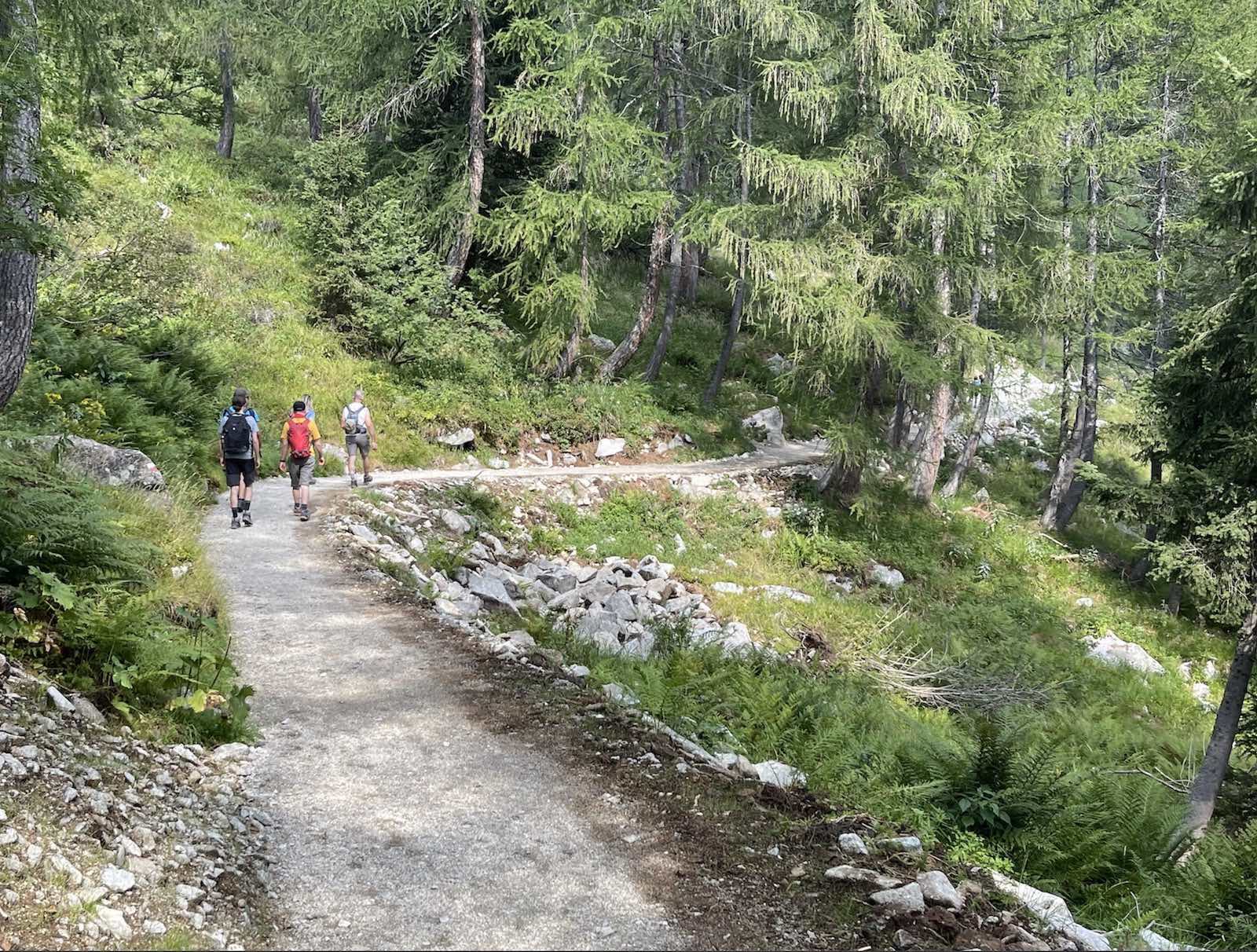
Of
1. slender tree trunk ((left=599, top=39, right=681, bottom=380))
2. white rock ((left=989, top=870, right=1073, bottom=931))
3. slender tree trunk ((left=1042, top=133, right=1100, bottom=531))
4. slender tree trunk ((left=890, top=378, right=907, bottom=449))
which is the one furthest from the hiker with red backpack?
slender tree trunk ((left=1042, top=133, right=1100, bottom=531))

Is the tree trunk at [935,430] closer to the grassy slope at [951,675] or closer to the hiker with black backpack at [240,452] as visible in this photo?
the grassy slope at [951,675]

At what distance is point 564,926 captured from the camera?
3.80 m

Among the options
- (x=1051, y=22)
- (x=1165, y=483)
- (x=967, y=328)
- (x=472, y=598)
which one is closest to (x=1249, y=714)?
(x=1165, y=483)

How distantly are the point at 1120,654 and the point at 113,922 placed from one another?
1727 centimetres

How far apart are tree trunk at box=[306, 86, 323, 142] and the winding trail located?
2414cm

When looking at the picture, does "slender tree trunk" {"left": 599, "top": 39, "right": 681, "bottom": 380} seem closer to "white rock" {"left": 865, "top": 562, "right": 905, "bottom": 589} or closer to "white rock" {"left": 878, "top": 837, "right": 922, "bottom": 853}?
"white rock" {"left": 865, "top": 562, "right": 905, "bottom": 589}

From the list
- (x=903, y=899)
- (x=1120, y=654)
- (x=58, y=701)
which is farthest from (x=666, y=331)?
(x=903, y=899)

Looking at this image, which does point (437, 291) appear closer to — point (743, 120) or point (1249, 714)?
point (743, 120)

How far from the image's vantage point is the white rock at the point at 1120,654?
15.5 meters

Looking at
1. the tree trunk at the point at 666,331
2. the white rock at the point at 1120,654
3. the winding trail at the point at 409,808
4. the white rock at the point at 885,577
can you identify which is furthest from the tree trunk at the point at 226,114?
the white rock at the point at 1120,654

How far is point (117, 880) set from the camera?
144 inches

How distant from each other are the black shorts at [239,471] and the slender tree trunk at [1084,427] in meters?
19.3

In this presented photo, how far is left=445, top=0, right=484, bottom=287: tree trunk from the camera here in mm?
21562

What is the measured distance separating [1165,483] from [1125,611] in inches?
414
